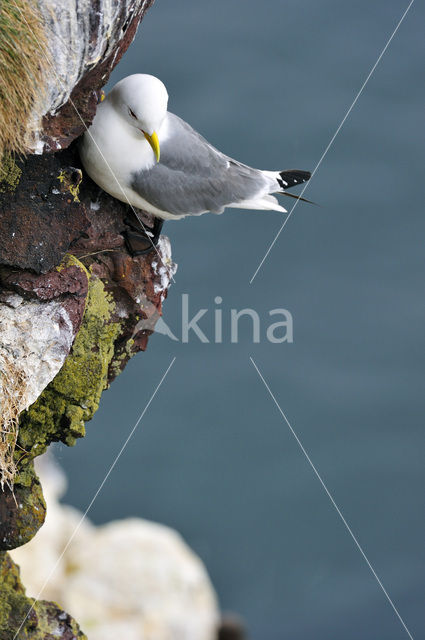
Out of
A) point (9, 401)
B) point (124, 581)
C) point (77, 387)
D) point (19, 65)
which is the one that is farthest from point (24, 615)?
point (124, 581)

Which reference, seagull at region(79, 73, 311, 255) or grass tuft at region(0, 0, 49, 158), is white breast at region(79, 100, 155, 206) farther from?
grass tuft at region(0, 0, 49, 158)

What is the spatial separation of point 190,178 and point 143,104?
0.66 metres

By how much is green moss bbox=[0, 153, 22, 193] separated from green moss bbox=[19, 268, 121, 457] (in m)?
0.55

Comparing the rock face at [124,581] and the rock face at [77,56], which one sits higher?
the rock face at [77,56]

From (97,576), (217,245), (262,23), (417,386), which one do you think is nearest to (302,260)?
(217,245)

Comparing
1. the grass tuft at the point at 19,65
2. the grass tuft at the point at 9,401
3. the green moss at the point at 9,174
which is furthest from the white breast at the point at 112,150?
the grass tuft at the point at 9,401

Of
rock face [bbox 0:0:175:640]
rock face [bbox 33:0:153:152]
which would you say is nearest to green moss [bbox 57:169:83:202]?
rock face [bbox 0:0:175:640]

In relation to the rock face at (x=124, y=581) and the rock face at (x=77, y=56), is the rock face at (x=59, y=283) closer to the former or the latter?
the rock face at (x=77, y=56)

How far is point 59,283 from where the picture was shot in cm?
445

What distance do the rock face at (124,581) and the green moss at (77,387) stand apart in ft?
14.9

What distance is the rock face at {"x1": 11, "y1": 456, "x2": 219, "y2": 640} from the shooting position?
9.02m

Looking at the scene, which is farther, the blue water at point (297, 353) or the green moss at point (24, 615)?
the blue water at point (297, 353)

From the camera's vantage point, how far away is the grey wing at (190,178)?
16.1 ft

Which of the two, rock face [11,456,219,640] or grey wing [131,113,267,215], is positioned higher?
grey wing [131,113,267,215]
